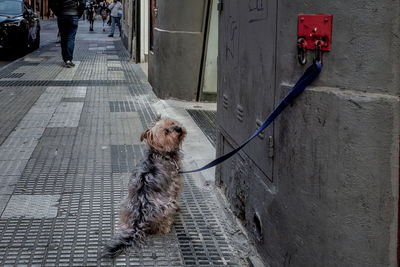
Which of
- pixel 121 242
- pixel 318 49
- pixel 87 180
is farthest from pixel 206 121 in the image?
pixel 318 49

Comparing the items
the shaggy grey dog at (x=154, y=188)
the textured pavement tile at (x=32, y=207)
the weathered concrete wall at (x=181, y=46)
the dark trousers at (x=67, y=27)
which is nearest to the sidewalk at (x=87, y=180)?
the textured pavement tile at (x=32, y=207)

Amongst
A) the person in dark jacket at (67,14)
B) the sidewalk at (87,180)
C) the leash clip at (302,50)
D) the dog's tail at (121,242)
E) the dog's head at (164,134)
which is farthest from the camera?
the person in dark jacket at (67,14)

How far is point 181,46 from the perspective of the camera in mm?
9719

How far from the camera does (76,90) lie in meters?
11.4

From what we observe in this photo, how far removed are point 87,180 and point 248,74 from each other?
2439 mm

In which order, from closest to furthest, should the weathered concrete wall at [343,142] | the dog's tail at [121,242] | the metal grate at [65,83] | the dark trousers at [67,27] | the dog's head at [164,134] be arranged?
1. the weathered concrete wall at [343,142]
2. the dog's tail at [121,242]
3. the dog's head at [164,134]
4. the metal grate at [65,83]
5. the dark trousers at [67,27]

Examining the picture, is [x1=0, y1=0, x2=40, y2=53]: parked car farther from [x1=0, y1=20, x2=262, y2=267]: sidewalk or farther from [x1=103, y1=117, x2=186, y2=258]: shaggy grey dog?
[x1=103, y1=117, x2=186, y2=258]: shaggy grey dog

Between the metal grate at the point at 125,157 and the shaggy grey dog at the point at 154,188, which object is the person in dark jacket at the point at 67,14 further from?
the shaggy grey dog at the point at 154,188

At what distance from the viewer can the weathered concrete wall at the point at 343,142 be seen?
95.6 inches

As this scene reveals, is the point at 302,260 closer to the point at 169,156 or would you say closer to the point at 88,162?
the point at 169,156

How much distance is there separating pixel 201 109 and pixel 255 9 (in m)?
5.45

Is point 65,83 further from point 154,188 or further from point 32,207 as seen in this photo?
point 154,188

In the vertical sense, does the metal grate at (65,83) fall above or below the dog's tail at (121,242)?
above

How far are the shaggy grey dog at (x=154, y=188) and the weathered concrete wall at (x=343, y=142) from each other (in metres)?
1.09
